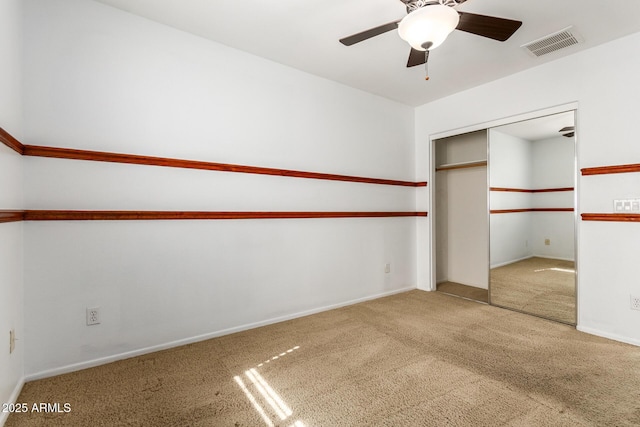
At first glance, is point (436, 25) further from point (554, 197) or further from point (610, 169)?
point (554, 197)

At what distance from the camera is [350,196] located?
3.35 metres

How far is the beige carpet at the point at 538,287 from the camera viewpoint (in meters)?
2.76

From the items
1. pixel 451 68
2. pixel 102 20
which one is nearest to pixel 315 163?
pixel 451 68

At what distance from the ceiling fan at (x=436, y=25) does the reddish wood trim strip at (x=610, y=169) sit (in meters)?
1.53

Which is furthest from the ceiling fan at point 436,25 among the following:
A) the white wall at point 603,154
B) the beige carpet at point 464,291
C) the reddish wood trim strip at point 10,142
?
the beige carpet at point 464,291

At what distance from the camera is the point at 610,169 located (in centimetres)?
243

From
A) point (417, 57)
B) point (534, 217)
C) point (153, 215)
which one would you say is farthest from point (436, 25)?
point (534, 217)

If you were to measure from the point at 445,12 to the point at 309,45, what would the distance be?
136 cm

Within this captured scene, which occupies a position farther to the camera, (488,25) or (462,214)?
(462,214)

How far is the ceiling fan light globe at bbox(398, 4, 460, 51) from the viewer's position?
147 cm

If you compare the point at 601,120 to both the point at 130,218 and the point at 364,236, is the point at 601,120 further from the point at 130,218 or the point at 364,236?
the point at 130,218

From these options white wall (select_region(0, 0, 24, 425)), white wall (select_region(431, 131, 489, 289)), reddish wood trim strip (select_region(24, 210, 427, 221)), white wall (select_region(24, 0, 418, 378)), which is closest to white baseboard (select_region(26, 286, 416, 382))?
white wall (select_region(24, 0, 418, 378))

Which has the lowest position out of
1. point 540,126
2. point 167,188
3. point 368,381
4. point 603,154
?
point 368,381

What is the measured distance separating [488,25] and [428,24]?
55 cm
